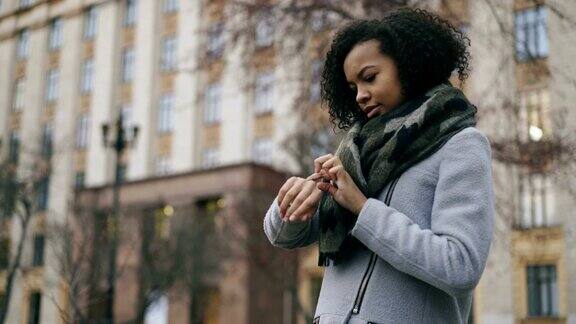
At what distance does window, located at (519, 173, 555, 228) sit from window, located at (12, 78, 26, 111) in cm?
2833

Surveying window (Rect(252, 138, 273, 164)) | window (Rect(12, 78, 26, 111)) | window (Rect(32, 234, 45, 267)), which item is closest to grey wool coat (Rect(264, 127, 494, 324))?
Answer: window (Rect(252, 138, 273, 164))

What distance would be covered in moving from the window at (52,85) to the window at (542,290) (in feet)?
86.5

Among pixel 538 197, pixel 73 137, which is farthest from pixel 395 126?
pixel 73 137

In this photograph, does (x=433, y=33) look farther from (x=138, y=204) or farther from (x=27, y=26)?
(x=27, y=26)

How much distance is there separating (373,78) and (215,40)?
501 inches

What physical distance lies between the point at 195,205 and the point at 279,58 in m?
17.4

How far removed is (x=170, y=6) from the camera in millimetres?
38156

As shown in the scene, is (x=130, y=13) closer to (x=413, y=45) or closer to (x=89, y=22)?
(x=89, y=22)

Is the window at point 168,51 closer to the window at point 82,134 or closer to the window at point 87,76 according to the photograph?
the window at point 87,76

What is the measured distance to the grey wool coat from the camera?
2105 mm

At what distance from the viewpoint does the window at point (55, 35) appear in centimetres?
4341

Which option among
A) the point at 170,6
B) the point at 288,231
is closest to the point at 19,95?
the point at 170,6

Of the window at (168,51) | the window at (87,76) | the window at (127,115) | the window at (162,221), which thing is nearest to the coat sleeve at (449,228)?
the window at (162,221)

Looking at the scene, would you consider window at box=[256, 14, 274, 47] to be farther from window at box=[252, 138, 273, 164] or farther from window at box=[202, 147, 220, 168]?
window at box=[202, 147, 220, 168]
